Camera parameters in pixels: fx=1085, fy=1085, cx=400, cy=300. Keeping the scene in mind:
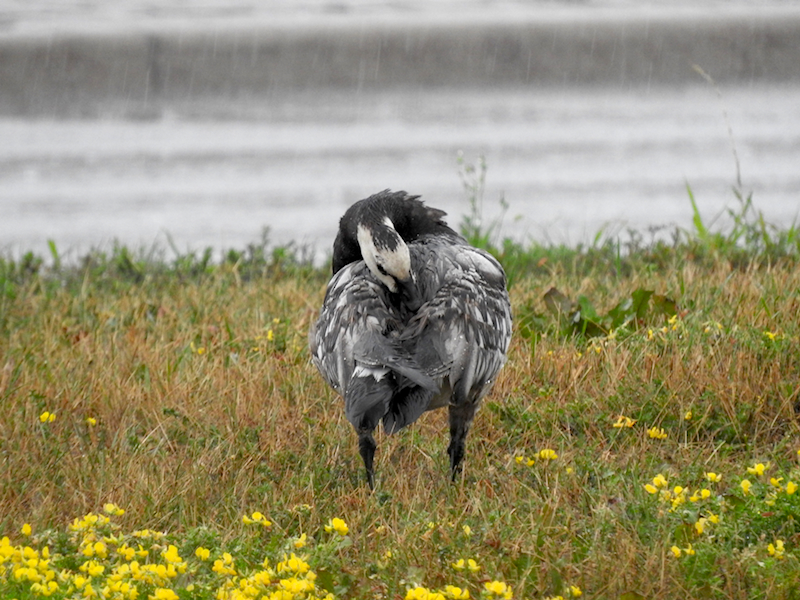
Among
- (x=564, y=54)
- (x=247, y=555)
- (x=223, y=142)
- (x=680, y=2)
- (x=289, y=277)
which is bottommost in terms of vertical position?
(x=247, y=555)

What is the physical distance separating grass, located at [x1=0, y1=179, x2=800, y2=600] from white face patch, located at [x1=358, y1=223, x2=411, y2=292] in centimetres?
77

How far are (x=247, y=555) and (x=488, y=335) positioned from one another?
4.03ft

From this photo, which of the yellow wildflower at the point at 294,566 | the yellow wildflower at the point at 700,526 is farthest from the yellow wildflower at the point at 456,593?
the yellow wildflower at the point at 700,526

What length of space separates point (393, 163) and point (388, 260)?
569cm

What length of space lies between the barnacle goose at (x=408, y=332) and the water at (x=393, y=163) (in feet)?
11.7

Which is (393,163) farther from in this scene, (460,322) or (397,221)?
(460,322)

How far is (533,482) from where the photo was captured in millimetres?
3986

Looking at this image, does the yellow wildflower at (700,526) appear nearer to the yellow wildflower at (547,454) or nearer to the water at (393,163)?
the yellow wildflower at (547,454)

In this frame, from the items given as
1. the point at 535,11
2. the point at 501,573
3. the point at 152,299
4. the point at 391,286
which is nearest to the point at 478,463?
the point at 391,286

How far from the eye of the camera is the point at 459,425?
4129 millimetres

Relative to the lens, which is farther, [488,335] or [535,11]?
[535,11]

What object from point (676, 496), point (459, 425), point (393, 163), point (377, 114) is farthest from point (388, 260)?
point (377, 114)

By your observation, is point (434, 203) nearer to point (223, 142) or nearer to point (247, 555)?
point (223, 142)

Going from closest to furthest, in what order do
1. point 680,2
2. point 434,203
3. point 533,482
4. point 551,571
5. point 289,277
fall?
1. point 551,571
2. point 533,482
3. point 289,277
4. point 434,203
5. point 680,2
